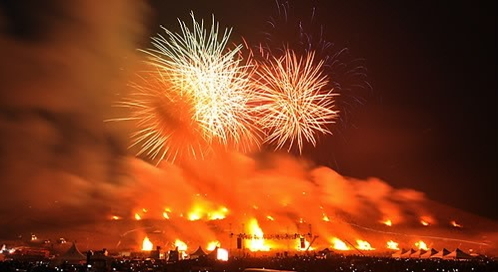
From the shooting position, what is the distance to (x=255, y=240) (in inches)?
3329

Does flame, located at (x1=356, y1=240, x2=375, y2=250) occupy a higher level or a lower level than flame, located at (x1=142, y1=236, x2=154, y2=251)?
lower

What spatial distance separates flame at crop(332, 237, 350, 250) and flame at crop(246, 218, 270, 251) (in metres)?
10.5

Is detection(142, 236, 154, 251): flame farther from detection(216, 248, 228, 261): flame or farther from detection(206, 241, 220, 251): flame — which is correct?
detection(216, 248, 228, 261): flame

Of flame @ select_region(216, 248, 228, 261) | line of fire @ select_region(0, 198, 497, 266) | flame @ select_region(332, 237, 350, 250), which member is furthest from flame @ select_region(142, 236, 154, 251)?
flame @ select_region(216, 248, 228, 261)

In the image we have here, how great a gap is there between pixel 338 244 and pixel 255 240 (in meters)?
12.7

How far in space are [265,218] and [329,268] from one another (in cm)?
5467

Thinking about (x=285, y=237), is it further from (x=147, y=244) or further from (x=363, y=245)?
(x=147, y=244)

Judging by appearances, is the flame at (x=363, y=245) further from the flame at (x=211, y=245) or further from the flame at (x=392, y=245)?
the flame at (x=211, y=245)

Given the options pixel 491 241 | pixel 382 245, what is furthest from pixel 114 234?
pixel 491 241

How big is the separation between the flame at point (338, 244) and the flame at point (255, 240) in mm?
10459

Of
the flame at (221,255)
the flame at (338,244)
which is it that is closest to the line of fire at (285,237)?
the flame at (338,244)

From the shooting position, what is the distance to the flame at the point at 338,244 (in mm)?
86500

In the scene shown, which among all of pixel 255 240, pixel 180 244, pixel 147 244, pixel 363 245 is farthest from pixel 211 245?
pixel 363 245

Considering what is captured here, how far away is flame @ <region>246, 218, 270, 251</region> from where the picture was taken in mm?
81669
